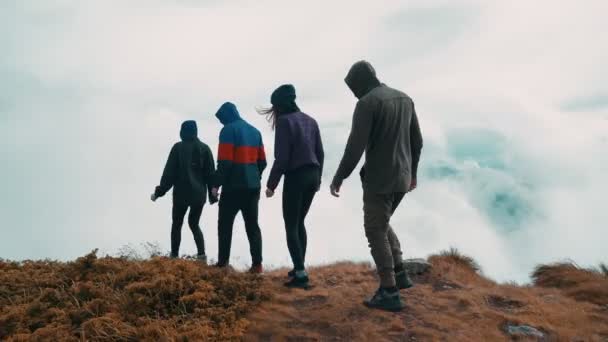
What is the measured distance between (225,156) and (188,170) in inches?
75.0

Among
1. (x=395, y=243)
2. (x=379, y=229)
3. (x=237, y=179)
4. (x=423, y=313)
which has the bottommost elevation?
(x=423, y=313)

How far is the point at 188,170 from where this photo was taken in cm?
973

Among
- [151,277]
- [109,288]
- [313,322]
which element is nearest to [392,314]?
[313,322]

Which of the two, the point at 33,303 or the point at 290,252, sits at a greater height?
the point at 290,252

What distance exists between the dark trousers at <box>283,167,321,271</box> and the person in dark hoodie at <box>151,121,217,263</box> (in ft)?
8.23

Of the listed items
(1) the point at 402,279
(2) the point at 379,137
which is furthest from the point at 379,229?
(1) the point at 402,279

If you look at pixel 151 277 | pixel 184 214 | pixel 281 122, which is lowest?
pixel 151 277

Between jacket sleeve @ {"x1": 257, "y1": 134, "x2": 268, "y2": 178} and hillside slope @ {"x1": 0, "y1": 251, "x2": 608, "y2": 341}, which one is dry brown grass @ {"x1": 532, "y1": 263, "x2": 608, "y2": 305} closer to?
hillside slope @ {"x1": 0, "y1": 251, "x2": 608, "y2": 341}

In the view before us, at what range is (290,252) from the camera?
7.64m

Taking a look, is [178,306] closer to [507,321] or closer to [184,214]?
[184,214]

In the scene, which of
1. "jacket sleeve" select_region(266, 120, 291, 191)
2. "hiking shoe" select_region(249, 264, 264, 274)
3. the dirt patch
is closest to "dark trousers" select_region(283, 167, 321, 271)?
"jacket sleeve" select_region(266, 120, 291, 191)

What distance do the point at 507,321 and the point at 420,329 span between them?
141 centimetres

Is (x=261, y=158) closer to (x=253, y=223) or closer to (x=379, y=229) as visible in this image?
(x=253, y=223)

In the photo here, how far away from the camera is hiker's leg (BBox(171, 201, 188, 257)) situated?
9.84 metres
